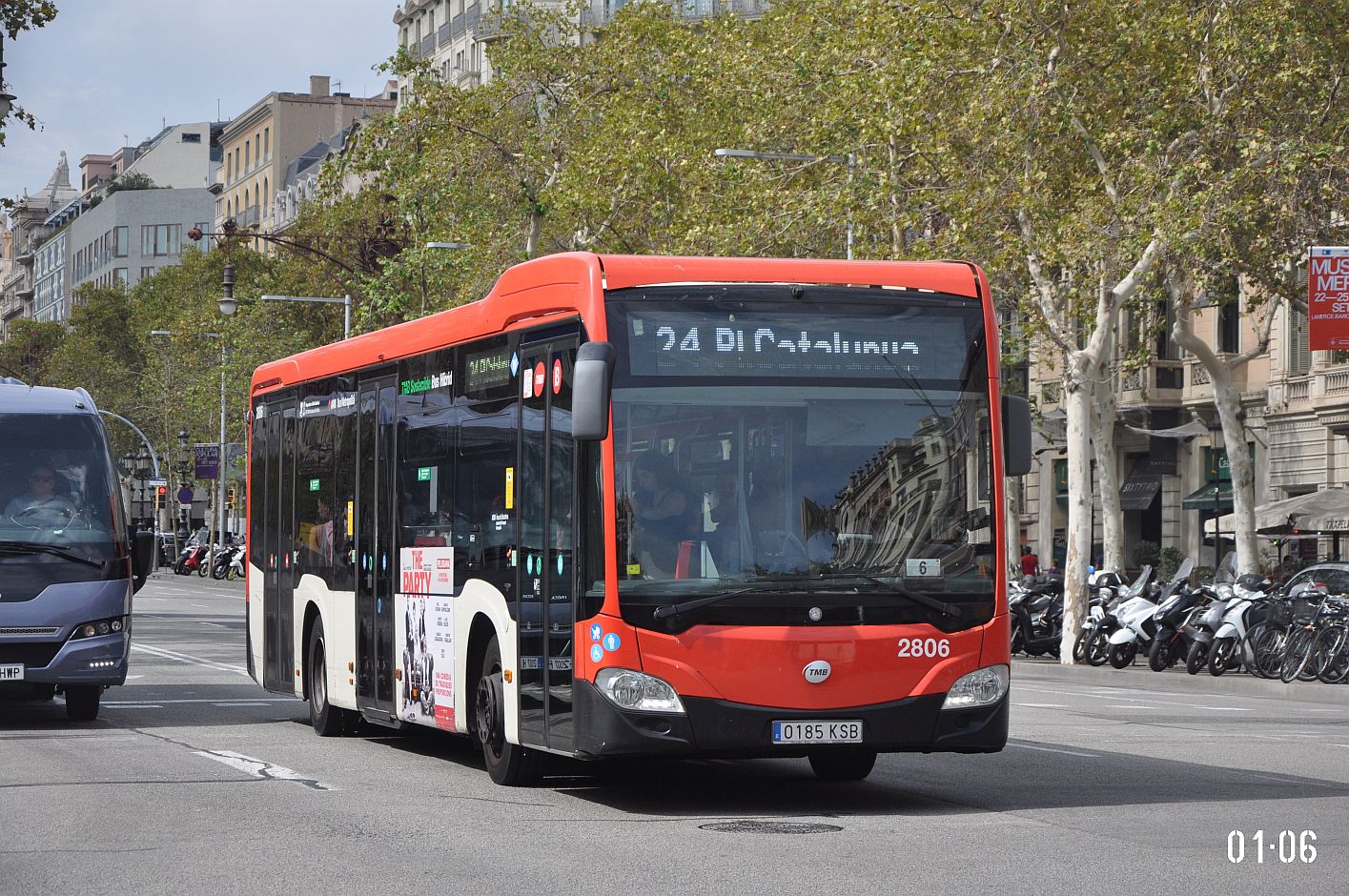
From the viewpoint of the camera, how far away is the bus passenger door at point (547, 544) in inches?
479

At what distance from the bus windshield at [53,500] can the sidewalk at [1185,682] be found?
477 inches

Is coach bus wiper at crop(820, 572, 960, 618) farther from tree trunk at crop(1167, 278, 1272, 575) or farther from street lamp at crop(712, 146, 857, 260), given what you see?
tree trunk at crop(1167, 278, 1272, 575)

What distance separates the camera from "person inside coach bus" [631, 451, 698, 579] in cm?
1185

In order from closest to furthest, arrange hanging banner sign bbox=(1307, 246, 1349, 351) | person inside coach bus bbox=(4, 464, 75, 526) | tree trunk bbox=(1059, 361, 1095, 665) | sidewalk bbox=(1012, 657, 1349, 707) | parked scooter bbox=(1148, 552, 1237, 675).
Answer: person inside coach bus bbox=(4, 464, 75, 526), hanging banner sign bbox=(1307, 246, 1349, 351), sidewalk bbox=(1012, 657, 1349, 707), parked scooter bbox=(1148, 552, 1237, 675), tree trunk bbox=(1059, 361, 1095, 665)

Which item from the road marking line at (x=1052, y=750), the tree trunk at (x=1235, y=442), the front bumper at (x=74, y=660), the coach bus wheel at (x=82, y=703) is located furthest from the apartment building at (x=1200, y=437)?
the front bumper at (x=74, y=660)

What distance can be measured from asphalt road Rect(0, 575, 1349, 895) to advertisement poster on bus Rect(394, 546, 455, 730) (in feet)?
1.34

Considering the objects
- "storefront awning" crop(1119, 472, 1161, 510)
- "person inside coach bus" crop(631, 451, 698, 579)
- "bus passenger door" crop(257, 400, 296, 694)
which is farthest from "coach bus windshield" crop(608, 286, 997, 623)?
"storefront awning" crop(1119, 472, 1161, 510)

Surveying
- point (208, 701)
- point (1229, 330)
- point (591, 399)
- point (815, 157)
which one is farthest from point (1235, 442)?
point (591, 399)

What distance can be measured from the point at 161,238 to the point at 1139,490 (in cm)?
10755

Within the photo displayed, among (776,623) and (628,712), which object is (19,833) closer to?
(628,712)

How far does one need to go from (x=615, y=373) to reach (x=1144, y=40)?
67.7 ft

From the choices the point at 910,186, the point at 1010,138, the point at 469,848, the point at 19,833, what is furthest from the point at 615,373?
the point at 910,186

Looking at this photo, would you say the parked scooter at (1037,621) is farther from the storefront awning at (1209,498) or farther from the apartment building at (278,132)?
the apartment building at (278,132)

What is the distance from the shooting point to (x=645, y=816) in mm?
12023
